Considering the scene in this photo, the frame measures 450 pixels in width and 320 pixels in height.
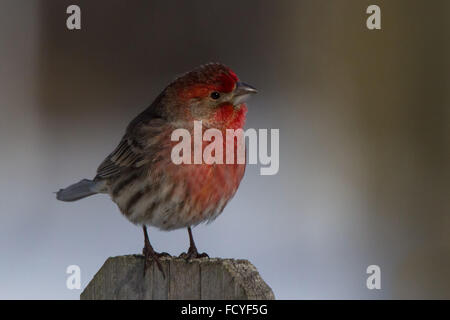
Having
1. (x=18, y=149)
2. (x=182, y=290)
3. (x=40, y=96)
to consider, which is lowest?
(x=182, y=290)

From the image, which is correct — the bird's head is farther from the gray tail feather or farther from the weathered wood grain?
the weathered wood grain

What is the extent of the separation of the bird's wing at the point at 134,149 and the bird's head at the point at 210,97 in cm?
17

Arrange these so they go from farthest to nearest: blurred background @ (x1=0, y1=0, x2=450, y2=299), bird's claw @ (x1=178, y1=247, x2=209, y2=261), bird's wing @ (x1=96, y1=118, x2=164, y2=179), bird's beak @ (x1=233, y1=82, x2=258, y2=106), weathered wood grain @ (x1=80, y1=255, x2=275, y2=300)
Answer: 1. blurred background @ (x1=0, y1=0, x2=450, y2=299)
2. bird's wing @ (x1=96, y1=118, x2=164, y2=179)
3. bird's beak @ (x1=233, y1=82, x2=258, y2=106)
4. bird's claw @ (x1=178, y1=247, x2=209, y2=261)
5. weathered wood grain @ (x1=80, y1=255, x2=275, y2=300)

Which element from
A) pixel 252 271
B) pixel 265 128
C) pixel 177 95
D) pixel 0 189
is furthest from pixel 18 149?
pixel 252 271

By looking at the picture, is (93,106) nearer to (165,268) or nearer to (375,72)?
(375,72)

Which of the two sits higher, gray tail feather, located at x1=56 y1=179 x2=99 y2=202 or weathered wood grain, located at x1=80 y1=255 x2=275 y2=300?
gray tail feather, located at x1=56 y1=179 x2=99 y2=202

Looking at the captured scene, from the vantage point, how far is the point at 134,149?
4.04m

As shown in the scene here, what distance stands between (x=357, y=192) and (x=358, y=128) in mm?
599

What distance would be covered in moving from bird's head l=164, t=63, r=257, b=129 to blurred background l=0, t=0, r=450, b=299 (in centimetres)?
132

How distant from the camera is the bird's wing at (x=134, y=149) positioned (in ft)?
12.9

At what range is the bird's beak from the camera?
3584 millimetres

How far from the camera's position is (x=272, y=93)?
244 inches

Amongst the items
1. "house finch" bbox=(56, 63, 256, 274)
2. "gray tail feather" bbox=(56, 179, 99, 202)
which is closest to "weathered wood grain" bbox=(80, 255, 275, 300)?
"house finch" bbox=(56, 63, 256, 274)

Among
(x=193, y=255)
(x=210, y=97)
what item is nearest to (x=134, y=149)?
(x=210, y=97)
